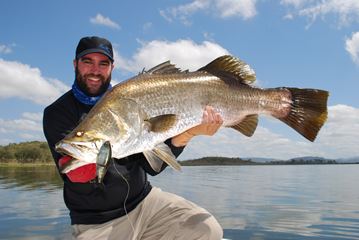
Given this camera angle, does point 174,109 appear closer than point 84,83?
Yes

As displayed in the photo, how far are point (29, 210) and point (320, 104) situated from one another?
591 inches

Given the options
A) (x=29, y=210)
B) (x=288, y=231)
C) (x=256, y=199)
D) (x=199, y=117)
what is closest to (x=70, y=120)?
(x=199, y=117)

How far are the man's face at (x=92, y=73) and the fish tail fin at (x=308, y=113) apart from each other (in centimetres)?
259

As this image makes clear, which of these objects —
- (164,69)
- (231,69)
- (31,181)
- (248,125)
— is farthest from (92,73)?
(31,181)

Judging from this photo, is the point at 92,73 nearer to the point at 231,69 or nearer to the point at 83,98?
the point at 83,98

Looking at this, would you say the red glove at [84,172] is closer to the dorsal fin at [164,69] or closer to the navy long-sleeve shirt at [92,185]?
the navy long-sleeve shirt at [92,185]

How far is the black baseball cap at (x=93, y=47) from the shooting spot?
18.4ft

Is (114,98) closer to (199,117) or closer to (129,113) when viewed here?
(129,113)

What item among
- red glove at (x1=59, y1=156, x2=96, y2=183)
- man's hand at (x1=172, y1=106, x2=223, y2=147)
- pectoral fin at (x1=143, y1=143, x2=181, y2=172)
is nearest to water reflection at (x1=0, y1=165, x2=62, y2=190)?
man's hand at (x1=172, y1=106, x2=223, y2=147)

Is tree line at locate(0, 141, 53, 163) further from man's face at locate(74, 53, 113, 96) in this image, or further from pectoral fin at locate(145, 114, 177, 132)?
pectoral fin at locate(145, 114, 177, 132)

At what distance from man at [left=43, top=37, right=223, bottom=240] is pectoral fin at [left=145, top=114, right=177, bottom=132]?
3.05ft

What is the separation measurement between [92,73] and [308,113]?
2946 millimetres

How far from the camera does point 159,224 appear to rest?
19.2ft

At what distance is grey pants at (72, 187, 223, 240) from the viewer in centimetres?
548
